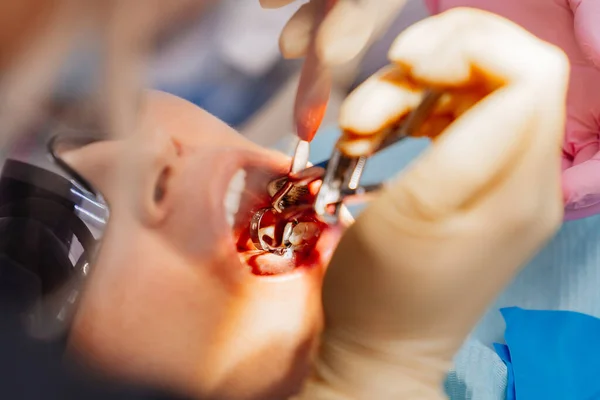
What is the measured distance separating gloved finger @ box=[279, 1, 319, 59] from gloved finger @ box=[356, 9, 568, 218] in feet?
0.15

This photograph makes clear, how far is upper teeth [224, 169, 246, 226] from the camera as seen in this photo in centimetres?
30

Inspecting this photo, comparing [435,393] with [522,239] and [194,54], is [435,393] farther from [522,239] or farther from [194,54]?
[194,54]

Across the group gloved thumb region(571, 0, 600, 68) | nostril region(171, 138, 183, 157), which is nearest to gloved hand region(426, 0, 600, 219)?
gloved thumb region(571, 0, 600, 68)

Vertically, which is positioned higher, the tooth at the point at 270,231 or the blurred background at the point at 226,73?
the blurred background at the point at 226,73

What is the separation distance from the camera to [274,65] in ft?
0.96

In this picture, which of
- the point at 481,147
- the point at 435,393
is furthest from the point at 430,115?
the point at 435,393

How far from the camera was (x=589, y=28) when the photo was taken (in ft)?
2.91

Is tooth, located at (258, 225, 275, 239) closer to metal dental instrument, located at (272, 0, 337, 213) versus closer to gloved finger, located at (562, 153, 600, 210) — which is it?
metal dental instrument, located at (272, 0, 337, 213)

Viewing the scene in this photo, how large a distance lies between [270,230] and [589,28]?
2.56 ft

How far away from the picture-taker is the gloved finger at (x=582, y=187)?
2.62 ft

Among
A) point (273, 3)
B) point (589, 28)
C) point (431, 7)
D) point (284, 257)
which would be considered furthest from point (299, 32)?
point (589, 28)

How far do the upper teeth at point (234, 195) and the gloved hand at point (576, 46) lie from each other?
0.68m

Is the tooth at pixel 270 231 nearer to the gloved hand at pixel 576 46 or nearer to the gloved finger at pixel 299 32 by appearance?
the gloved finger at pixel 299 32

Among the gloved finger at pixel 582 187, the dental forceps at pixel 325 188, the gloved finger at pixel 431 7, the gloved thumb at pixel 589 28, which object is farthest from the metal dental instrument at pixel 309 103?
the gloved thumb at pixel 589 28
